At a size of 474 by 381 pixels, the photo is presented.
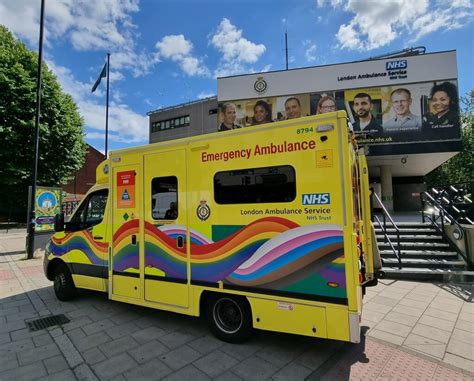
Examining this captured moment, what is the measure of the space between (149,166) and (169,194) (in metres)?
0.60

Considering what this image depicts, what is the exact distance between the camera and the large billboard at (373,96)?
1490cm

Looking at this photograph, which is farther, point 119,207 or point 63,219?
point 63,219

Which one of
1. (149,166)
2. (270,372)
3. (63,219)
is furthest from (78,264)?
(270,372)

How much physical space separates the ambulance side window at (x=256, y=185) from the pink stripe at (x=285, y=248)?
473 millimetres

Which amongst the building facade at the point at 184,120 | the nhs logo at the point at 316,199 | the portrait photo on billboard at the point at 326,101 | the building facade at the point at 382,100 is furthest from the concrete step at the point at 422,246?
the building facade at the point at 184,120

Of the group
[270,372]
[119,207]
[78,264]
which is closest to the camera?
[270,372]

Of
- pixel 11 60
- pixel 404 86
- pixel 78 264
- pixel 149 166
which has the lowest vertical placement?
pixel 78 264

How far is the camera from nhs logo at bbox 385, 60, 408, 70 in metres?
15.4

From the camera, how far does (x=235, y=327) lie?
398 cm

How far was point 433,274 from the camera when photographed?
269 inches

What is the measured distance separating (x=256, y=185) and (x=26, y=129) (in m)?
20.6

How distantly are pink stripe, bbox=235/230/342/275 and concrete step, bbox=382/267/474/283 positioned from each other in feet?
15.2

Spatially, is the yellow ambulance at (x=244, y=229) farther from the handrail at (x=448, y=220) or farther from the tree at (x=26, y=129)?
the tree at (x=26, y=129)

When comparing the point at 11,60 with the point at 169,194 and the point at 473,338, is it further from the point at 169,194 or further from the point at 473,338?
the point at 473,338
